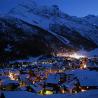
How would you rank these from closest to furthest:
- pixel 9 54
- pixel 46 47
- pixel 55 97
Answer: pixel 55 97 < pixel 9 54 < pixel 46 47

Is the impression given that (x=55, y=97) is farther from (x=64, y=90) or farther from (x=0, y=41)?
(x=0, y=41)

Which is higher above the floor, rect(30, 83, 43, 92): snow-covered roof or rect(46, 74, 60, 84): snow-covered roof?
rect(46, 74, 60, 84): snow-covered roof

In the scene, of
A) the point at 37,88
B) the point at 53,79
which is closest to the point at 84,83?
the point at 37,88

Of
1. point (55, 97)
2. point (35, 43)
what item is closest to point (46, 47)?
point (35, 43)

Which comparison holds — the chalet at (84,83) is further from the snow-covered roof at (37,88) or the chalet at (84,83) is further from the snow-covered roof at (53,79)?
the snow-covered roof at (37,88)

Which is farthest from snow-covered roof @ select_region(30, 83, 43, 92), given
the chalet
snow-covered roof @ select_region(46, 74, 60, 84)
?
the chalet

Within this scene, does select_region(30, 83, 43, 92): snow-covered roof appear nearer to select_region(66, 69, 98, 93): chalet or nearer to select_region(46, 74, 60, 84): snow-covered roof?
select_region(46, 74, 60, 84): snow-covered roof

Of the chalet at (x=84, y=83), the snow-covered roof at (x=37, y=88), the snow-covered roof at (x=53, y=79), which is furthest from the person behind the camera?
the snow-covered roof at (x=53, y=79)

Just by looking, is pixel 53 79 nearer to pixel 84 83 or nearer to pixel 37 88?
pixel 37 88

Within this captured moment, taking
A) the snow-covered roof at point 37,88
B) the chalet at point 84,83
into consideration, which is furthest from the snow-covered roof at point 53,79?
the chalet at point 84,83

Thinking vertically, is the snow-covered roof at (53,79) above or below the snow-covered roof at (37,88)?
above

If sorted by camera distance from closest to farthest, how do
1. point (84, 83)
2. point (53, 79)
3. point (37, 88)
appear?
point (84, 83) → point (37, 88) → point (53, 79)
